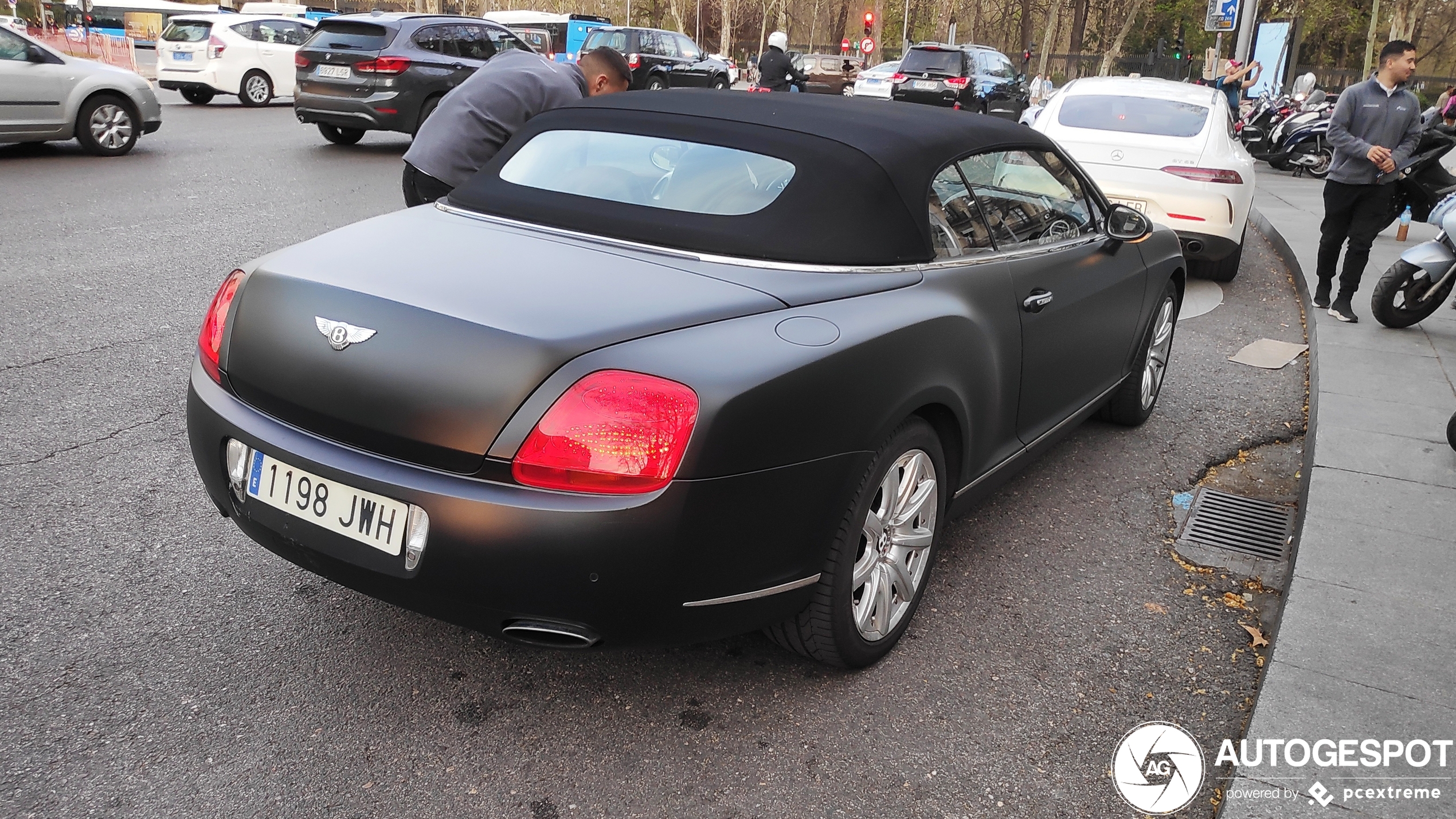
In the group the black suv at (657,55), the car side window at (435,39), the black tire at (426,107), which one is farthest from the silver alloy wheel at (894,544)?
the black suv at (657,55)

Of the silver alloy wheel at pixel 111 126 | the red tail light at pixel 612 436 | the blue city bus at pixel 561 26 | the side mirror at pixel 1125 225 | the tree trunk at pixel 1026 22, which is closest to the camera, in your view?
the red tail light at pixel 612 436

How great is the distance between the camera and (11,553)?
344cm

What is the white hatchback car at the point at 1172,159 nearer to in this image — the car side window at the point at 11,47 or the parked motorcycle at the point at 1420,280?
the parked motorcycle at the point at 1420,280

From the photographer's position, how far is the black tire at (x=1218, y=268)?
356 inches

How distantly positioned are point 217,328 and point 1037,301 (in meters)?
2.52

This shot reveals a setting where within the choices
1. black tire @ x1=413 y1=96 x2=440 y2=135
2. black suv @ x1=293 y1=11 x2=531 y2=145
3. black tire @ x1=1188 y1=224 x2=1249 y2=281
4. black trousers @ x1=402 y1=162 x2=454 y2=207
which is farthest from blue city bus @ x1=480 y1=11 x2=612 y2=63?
black trousers @ x1=402 y1=162 x2=454 y2=207

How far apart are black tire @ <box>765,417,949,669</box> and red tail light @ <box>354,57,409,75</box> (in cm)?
1274

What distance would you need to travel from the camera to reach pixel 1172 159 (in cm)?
830

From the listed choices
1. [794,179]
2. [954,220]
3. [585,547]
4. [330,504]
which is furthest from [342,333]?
[954,220]

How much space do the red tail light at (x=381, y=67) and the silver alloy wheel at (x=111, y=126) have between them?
2781 millimetres

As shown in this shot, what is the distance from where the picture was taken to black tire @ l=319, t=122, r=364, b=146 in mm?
15352

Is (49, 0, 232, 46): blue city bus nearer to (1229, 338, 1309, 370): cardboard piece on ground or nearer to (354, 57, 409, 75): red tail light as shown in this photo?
(354, 57, 409, 75): red tail light

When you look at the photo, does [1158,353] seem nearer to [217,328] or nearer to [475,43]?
[217,328]

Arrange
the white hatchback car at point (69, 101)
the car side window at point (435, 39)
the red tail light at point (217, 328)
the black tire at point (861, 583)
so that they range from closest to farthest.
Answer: the black tire at point (861, 583)
the red tail light at point (217, 328)
the white hatchback car at point (69, 101)
the car side window at point (435, 39)
